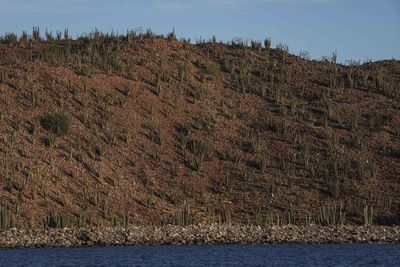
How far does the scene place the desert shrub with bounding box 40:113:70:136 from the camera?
2189 inches

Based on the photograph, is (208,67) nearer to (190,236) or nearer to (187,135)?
(187,135)

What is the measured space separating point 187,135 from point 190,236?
18.4 m

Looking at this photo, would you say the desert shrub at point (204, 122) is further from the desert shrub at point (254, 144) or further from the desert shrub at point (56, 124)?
the desert shrub at point (56, 124)

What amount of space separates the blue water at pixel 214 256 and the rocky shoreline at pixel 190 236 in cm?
156

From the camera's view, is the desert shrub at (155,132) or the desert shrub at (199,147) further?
the desert shrub at (155,132)

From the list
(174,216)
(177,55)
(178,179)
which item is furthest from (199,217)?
(177,55)

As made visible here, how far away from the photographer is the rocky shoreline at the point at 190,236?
4069 centimetres

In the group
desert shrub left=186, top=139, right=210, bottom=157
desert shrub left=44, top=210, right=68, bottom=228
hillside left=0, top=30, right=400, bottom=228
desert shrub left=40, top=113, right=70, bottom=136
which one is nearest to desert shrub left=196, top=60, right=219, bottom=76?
hillside left=0, top=30, right=400, bottom=228

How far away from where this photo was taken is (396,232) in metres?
44.5

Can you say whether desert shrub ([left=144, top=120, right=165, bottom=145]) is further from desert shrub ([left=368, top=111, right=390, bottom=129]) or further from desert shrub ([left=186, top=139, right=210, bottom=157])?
desert shrub ([left=368, top=111, right=390, bottom=129])

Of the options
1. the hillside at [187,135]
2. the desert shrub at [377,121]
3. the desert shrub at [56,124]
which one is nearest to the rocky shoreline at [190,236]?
the hillside at [187,135]

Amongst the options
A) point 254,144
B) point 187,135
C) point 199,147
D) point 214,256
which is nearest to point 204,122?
point 187,135

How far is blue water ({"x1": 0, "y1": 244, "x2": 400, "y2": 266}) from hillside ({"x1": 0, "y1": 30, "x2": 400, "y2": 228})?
678 centimetres

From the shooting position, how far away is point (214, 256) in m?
35.4
